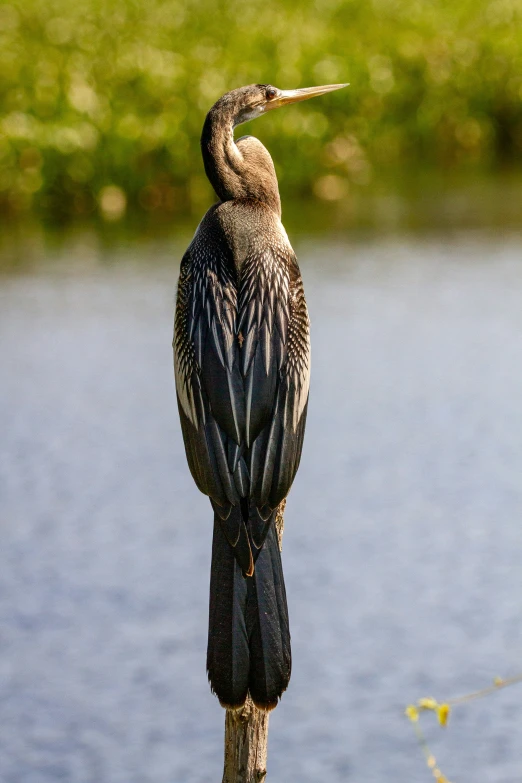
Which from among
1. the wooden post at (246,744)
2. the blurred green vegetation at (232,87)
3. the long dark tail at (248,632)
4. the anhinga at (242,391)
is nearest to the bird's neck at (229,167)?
the anhinga at (242,391)

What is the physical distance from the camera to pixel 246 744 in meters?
3.46

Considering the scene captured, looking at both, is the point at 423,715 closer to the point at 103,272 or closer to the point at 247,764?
the point at 247,764

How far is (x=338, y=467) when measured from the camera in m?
7.91

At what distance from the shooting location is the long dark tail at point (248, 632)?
326cm

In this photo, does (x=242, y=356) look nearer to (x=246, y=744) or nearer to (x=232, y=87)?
(x=246, y=744)

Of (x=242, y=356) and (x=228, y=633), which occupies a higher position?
(x=242, y=356)

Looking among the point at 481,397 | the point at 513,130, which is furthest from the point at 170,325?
the point at 513,130

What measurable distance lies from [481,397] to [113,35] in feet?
30.4

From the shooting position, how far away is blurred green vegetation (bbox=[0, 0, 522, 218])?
13367 millimetres

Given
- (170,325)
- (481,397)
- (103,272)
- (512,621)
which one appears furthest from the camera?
(103,272)

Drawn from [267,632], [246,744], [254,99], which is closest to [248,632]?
[267,632]

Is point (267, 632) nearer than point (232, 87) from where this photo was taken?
Yes

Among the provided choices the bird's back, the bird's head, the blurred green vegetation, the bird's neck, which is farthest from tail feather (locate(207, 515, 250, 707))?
the blurred green vegetation

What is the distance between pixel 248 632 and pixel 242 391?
57cm
